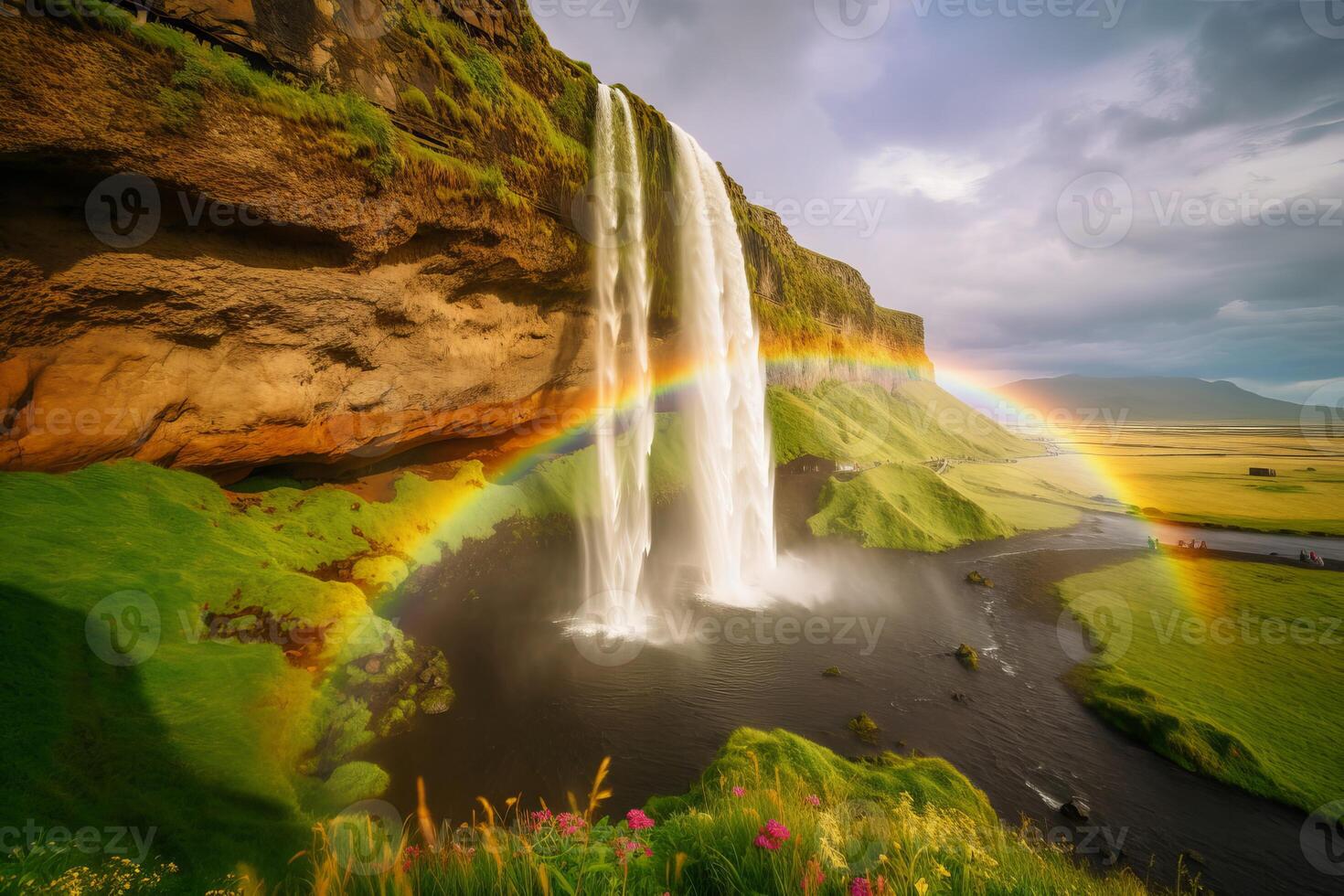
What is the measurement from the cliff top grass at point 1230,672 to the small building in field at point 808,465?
69.6 feet

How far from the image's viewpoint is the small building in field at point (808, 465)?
4322 cm

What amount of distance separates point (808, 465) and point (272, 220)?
3984 cm

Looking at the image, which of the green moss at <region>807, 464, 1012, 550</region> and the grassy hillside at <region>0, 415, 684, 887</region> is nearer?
the grassy hillside at <region>0, 415, 684, 887</region>

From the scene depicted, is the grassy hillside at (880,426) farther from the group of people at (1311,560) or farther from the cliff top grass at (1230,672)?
the group of people at (1311,560)

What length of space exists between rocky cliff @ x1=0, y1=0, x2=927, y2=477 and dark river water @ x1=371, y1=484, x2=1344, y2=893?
9.40 meters

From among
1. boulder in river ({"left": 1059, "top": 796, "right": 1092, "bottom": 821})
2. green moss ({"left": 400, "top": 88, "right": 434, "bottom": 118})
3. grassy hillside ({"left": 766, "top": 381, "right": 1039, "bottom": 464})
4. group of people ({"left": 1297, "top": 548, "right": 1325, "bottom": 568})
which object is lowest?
boulder in river ({"left": 1059, "top": 796, "right": 1092, "bottom": 821})

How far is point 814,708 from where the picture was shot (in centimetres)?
1346

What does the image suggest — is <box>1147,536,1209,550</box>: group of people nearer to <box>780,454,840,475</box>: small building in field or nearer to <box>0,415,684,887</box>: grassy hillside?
<box>780,454,840,475</box>: small building in field

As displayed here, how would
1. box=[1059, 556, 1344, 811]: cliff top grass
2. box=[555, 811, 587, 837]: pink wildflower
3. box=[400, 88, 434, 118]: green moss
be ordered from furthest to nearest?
1. box=[400, 88, 434, 118]: green moss
2. box=[1059, 556, 1344, 811]: cliff top grass
3. box=[555, 811, 587, 837]: pink wildflower

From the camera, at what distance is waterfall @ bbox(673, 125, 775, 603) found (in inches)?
1084

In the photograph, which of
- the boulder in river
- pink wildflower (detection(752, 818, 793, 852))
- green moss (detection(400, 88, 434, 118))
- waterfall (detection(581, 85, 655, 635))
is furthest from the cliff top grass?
green moss (detection(400, 88, 434, 118))

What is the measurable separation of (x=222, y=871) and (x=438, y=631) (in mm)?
10915

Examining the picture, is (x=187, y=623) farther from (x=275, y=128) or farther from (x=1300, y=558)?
(x=1300, y=558)

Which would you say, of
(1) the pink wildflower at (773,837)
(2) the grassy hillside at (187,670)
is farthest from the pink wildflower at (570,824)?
(2) the grassy hillside at (187,670)
